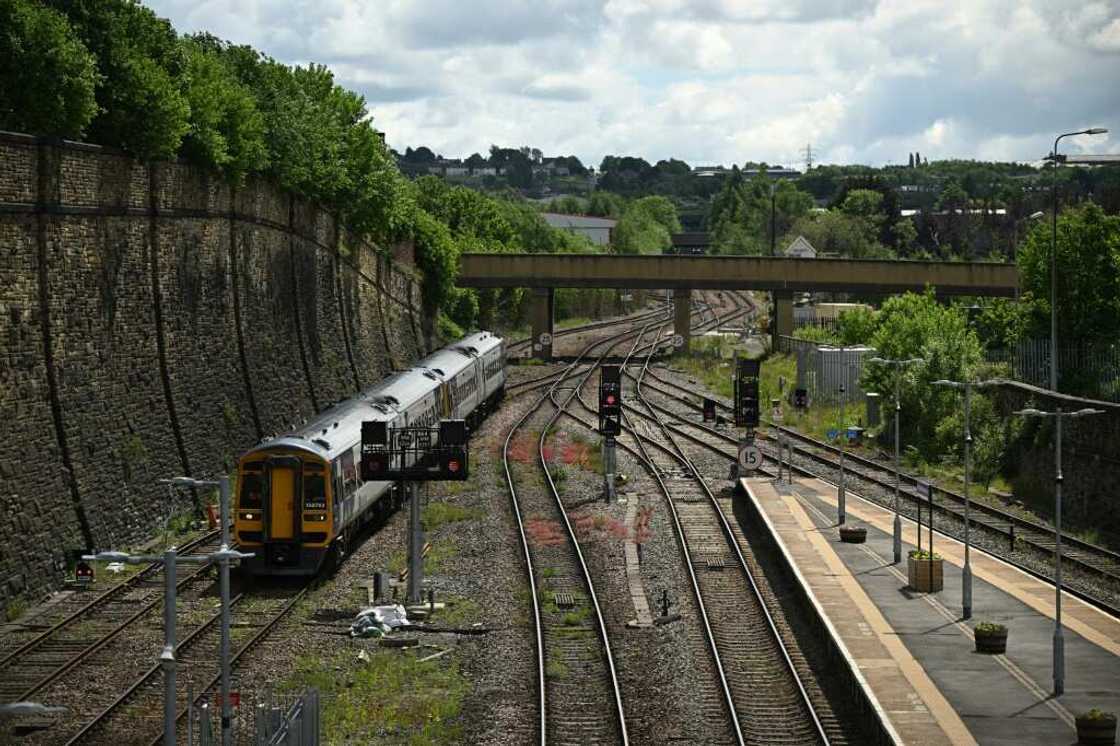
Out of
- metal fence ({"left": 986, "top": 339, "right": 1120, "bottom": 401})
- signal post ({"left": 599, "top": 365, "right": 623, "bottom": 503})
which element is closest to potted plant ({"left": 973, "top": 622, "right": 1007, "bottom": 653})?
signal post ({"left": 599, "top": 365, "right": 623, "bottom": 503})

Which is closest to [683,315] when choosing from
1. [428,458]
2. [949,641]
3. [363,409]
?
[363,409]

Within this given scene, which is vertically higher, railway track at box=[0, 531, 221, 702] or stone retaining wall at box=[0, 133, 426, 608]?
stone retaining wall at box=[0, 133, 426, 608]

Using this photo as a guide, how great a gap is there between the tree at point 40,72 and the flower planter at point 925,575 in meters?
21.4

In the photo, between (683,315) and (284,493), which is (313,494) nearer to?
(284,493)

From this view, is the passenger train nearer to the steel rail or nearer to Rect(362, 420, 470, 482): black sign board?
Rect(362, 420, 470, 482): black sign board

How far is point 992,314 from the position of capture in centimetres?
7544

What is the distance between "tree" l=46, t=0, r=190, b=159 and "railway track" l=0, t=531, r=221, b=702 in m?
12.2

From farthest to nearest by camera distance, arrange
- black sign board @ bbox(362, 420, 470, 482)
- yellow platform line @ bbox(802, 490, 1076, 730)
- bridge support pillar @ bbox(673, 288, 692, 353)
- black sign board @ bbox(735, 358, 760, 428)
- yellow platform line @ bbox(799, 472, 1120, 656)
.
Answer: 1. bridge support pillar @ bbox(673, 288, 692, 353)
2. black sign board @ bbox(735, 358, 760, 428)
3. black sign board @ bbox(362, 420, 470, 482)
4. yellow platform line @ bbox(799, 472, 1120, 656)
5. yellow platform line @ bbox(802, 490, 1076, 730)

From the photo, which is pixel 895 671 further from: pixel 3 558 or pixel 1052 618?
pixel 3 558

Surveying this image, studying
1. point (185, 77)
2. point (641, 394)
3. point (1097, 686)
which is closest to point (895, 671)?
point (1097, 686)

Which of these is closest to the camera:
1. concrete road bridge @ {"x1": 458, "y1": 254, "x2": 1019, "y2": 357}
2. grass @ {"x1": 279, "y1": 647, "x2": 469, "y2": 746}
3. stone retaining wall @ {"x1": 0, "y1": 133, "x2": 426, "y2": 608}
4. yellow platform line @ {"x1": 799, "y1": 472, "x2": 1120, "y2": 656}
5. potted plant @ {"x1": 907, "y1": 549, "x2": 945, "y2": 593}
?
grass @ {"x1": 279, "y1": 647, "x2": 469, "y2": 746}

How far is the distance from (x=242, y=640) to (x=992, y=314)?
183ft

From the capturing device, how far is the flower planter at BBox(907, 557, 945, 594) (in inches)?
1277

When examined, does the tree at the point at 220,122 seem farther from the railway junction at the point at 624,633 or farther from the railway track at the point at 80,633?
the railway track at the point at 80,633
